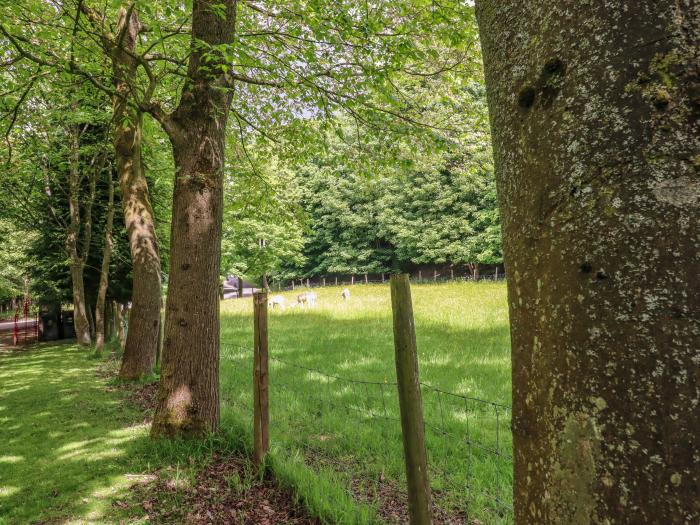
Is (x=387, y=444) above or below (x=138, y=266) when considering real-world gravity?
below

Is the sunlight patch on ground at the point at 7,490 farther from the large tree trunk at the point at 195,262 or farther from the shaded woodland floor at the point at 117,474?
the large tree trunk at the point at 195,262

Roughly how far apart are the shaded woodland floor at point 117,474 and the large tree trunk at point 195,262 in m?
0.44

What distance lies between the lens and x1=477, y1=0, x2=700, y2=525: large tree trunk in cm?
79

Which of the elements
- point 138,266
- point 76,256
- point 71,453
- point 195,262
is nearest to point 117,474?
point 71,453

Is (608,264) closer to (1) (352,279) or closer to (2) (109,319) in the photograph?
(2) (109,319)

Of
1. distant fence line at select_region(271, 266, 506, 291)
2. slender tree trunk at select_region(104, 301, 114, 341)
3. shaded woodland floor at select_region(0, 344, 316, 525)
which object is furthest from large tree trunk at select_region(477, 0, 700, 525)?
distant fence line at select_region(271, 266, 506, 291)

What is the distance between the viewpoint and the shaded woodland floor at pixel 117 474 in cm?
386

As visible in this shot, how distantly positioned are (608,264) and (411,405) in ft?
7.06

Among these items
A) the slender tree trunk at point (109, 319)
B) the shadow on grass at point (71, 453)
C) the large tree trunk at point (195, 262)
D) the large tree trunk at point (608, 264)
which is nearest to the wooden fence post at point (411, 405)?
the large tree trunk at point (608, 264)

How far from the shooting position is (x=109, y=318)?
18.7 m

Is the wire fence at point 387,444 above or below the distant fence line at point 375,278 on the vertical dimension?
below

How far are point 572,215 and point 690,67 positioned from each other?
0.33 metres

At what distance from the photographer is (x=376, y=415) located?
20.4 feet

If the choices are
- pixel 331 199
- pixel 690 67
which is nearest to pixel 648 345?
pixel 690 67
